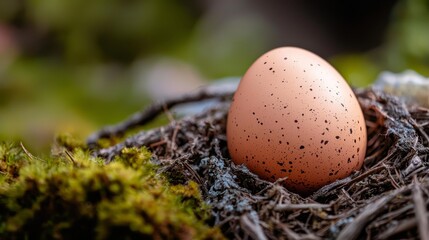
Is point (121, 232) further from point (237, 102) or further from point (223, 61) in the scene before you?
point (223, 61)

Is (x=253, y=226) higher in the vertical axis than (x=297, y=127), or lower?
lower

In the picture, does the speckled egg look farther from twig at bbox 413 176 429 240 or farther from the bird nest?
twig at bbox 413 176 429 240

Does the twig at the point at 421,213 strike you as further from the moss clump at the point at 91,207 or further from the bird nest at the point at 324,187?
the moss clump at the point at 91,207

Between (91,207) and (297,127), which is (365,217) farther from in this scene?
(91,207)

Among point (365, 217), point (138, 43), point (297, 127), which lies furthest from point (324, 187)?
point (138, 43)

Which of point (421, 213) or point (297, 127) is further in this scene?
point (297, 127)

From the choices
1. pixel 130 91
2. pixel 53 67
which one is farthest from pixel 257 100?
pixel 53 67

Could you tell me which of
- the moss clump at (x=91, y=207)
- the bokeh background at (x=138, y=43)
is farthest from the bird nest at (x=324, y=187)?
the bokeh background at (x=138, y=43)
